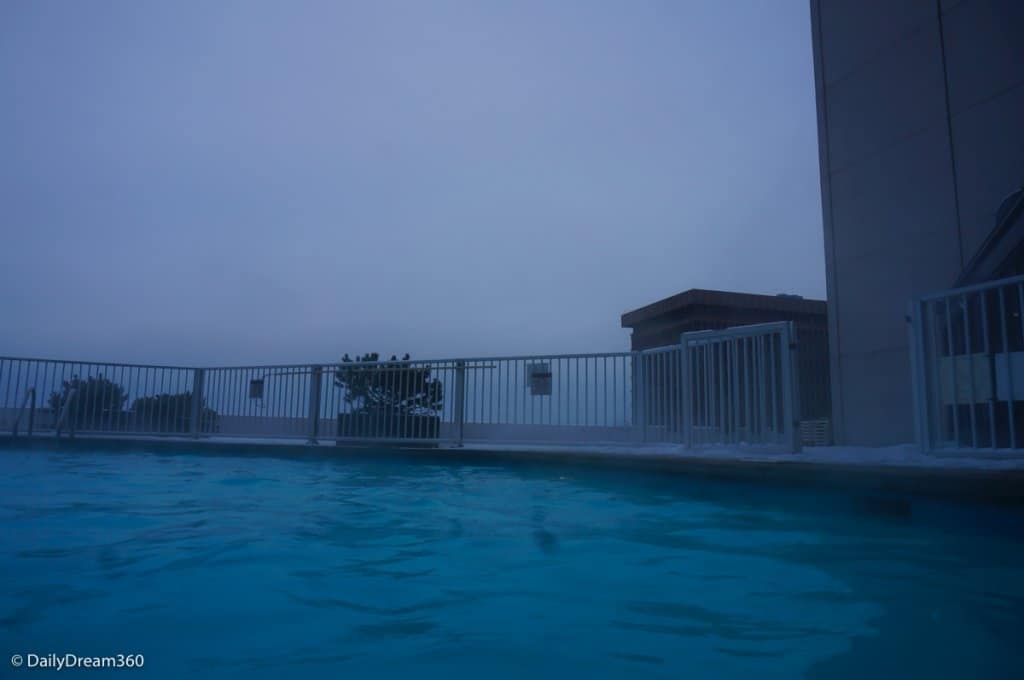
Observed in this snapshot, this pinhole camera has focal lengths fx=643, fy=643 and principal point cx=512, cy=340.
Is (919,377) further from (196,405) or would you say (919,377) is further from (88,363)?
(88,363)

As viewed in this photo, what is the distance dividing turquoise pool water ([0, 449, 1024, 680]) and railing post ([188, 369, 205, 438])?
586 cm

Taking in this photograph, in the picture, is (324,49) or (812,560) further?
(324,49)

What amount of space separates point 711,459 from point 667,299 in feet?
29.0

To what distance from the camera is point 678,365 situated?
7.25 m

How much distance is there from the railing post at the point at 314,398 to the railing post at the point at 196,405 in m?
2.10

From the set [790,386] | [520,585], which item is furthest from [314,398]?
[520,585]

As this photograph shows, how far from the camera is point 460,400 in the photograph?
8.98 metres

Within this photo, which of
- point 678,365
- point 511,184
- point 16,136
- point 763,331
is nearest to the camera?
point 763,331

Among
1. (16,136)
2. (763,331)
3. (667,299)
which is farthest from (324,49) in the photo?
(763,331)

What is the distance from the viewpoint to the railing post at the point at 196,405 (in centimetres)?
1040

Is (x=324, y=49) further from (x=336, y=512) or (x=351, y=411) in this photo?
(x=336, y=512)

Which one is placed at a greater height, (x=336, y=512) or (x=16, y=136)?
(x=16, y=136)

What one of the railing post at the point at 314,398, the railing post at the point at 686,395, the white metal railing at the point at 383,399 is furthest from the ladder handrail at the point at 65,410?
the railing post at the point at 686,395

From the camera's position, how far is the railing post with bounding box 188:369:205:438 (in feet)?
34.1
